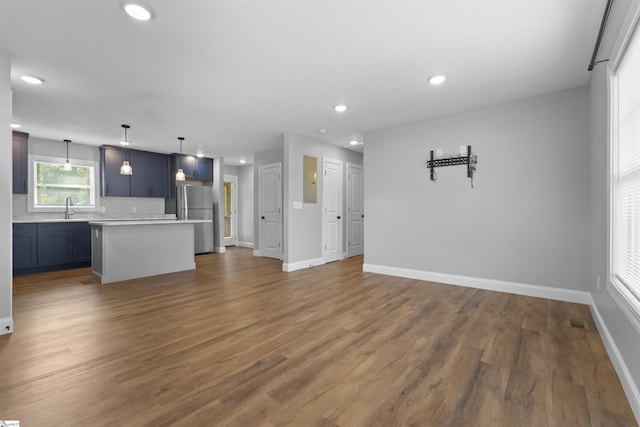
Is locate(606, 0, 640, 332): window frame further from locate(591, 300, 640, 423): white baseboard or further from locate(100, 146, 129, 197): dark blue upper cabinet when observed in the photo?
locate(100, 146, 129, 197): dark blue upper cabinet

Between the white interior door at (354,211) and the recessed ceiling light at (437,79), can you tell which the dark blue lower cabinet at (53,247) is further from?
the recessed ceiling light at (437,79)

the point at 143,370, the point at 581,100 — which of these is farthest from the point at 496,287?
the point at 143,370

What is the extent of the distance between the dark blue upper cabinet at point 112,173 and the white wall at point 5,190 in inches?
166

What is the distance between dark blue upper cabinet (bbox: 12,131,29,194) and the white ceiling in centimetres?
120

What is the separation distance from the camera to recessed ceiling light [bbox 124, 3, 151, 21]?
2014 millimetres

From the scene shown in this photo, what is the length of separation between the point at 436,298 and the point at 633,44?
114 inches

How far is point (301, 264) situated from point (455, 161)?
3.29 metres

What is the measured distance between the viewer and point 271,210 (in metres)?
6.88

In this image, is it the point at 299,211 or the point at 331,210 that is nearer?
the point at 299,211

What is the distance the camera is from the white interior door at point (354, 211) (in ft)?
22.9

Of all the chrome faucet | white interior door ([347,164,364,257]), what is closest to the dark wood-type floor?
the chrome faucet

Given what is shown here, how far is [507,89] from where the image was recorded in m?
3.46

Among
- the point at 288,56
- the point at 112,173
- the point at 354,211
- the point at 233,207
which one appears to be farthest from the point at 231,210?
the point at 288,56

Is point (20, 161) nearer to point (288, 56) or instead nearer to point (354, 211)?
point (288, 56)
